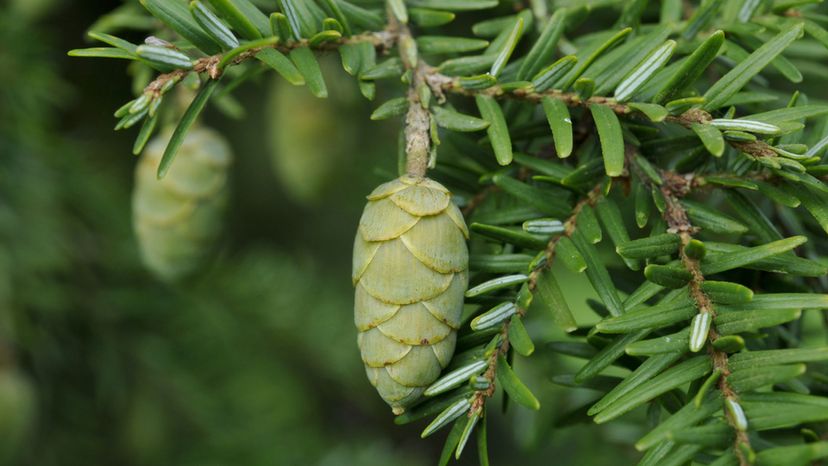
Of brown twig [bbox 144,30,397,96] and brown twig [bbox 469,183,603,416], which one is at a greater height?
brown twig [bbox 144,30,397,96]

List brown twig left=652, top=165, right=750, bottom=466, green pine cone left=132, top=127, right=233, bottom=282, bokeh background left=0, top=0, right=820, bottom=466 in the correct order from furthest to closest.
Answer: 1. bokeh background left=0, top=0, right=820, bottom=466
2. green pine cone left=132, top=127, right=233, bottom=282
3. brown twig left=652, top=165, right=750, bottom=466

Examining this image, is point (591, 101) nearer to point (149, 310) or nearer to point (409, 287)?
point (409, 287)

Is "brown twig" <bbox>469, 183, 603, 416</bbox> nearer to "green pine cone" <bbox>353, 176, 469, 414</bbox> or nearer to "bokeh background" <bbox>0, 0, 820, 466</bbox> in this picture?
"green pine cone" <bbox>353, 176, 469, 414</bbox>

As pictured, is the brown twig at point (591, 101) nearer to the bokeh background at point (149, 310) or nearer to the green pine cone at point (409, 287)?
the green pine cone at point (409, 287)

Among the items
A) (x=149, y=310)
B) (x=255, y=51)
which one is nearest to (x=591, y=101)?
(x=255, y=51)

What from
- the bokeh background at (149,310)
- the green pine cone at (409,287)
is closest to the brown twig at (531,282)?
the green pine cone at (409,287)

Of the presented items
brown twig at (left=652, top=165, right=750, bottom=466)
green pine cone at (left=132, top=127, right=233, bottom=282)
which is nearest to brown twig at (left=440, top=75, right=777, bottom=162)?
brown twig at (left=652, top=165, right=750, bottom=466)
